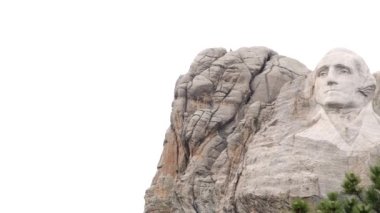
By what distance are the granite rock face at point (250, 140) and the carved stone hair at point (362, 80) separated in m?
0.05

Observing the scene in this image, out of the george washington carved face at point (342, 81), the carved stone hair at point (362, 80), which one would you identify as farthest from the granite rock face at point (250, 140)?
the george washington carved face at point (342, 81)

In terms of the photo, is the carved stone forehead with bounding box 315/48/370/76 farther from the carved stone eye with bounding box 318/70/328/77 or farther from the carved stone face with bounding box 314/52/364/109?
the carved stone eye with bounding box 318/70/328/77

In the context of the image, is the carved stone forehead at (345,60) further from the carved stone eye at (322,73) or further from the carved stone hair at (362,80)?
the carved stone eye at (322,73)

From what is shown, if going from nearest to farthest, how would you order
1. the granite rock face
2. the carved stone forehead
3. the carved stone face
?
A: 1. the granite rock face
2. the carved stone face
3. the carved stone forehead

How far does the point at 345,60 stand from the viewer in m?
27.1

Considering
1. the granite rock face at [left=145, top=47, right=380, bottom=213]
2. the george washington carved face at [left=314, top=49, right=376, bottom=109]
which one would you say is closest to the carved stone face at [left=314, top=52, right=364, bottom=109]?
the george washington carved face at [left=314, top=49, right=376, bottom=109]

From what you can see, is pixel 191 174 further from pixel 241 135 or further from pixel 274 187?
pixel 274 187

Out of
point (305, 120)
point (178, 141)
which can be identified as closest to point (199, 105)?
point (178, 141)

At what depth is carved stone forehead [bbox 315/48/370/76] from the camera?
89.0 feet

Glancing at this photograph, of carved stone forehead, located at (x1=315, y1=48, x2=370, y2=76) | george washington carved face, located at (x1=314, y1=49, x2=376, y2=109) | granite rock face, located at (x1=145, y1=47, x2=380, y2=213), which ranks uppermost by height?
carved stone forehead, located at (x1=315, y1=48, x2=370, y2=76)

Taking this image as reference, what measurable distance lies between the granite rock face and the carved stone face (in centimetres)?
15

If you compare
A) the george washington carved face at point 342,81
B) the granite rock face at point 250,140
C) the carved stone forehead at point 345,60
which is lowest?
the granite rock face at point 250,140

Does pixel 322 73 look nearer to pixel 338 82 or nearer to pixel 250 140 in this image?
pixel 338 82

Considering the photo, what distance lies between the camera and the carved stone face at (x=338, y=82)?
26.8 meters
